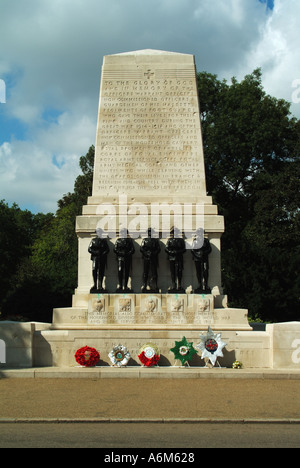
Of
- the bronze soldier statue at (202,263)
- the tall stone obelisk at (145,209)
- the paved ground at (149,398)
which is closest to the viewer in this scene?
the paved ground at (149,398)

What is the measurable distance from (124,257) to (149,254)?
28.2 inches

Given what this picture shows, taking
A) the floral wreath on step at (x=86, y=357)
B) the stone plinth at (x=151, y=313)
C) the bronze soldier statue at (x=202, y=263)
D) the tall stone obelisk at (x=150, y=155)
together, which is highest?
the tall stone obelisk at (x=150, y=155)

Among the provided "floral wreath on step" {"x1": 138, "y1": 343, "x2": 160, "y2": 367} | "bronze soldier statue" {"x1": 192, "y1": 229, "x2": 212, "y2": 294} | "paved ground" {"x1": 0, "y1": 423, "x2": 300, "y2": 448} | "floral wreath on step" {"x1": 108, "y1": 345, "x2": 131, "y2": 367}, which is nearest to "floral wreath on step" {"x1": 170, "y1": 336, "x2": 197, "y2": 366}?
"floral wreath on step" {"x1": 138, "y1": 343, "x2": 160, "y2": 367}

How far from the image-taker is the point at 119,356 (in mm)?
13453

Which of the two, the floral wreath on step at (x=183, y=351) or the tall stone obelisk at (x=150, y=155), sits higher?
the tall stone obelisk at (x=150, y=155)

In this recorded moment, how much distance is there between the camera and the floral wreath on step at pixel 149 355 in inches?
526

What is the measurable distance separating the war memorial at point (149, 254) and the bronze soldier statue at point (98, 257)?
0.03m

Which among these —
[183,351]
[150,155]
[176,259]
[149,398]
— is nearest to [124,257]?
[176,259]

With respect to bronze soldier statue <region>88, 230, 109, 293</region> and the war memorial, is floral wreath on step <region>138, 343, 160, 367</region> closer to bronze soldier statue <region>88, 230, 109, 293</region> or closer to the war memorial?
the war memorial

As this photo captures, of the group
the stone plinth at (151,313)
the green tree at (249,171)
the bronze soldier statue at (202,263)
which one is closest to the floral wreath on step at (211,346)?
the stone plinth at (151,313)

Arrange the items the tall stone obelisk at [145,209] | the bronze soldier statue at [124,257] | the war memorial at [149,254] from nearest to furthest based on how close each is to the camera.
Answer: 1. the war memorial at [149,254]
2. the tall stone obelisk at [145,209]
3. the bronze soldier statue at [124,257]

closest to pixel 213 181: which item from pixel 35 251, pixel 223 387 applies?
pixel 35 251

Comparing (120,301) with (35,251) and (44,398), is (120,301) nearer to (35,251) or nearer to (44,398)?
(44,398)

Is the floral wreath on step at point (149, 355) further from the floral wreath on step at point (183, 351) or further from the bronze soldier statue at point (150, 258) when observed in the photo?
the bronze soldier statue at point (150, 258)
